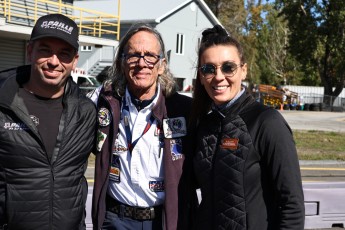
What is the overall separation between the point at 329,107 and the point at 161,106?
35.4 meters

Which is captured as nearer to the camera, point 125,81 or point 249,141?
point 249,141

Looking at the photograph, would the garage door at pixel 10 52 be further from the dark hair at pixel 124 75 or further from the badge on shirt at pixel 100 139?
the badge on shirt at pixel 100 139

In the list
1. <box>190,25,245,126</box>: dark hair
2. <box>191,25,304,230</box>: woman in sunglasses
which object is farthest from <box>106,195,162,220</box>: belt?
<box>190,25,245,126</box>: dark hair

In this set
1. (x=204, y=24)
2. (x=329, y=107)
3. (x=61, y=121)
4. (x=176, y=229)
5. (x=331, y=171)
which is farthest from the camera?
(x=204, y=24)

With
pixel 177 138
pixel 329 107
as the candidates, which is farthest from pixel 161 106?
pixel 329 107

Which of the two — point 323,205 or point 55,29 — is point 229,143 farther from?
point 323,205

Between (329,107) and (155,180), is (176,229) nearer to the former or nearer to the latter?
(155,180)

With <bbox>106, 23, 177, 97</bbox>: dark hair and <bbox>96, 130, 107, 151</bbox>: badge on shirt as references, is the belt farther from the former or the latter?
<bbox>106, 23, 177, 97</bbox>: dark hair

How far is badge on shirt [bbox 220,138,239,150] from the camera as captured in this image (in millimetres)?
2570

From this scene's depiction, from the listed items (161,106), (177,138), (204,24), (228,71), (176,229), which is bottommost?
(176,229)

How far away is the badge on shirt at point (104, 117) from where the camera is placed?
3.12 metres

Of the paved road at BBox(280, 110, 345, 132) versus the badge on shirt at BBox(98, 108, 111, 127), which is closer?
the badge on shirt at BBox(98, 108, 111, 127)

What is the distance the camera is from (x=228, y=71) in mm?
2736

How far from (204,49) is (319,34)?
37.8 m
